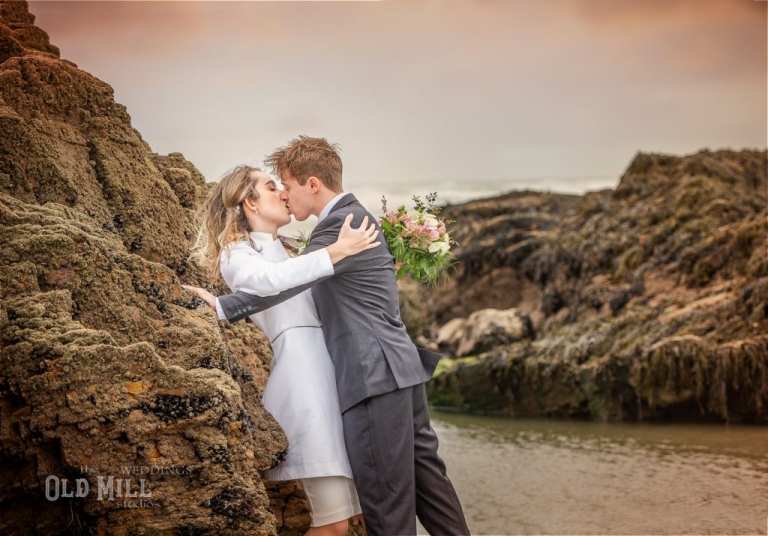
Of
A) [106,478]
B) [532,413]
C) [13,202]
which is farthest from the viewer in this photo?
[532,413]

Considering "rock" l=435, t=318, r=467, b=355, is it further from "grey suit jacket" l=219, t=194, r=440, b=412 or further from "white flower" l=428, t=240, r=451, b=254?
"grey suit jacket" l=219, t=194, r=440, b=412

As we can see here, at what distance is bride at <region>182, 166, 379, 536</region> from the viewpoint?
427cm

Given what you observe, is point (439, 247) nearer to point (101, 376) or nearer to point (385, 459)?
point (385, 459)

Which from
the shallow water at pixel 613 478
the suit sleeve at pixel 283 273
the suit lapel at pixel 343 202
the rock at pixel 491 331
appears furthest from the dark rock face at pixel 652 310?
the suit sleeve at pixel 283 273

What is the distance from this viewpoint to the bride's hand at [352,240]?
14.3ft

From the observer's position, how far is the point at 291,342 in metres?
4.48

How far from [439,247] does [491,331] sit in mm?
17982

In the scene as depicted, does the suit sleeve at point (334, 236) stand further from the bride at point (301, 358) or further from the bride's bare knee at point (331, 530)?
the bride's bare knee at point (331, 530)

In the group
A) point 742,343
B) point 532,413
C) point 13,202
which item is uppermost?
point 13,202

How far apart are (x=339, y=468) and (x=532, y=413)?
13128 mm

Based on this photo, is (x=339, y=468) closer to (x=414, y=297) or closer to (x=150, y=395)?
(x=150, y=395)

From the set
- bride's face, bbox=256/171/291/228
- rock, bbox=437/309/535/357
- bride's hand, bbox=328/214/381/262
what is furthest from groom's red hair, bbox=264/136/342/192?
rock, bbox=437/309/535/357

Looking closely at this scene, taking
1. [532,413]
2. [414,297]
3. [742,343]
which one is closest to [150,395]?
[742,343]

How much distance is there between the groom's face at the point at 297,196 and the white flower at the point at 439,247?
2.89 ft
